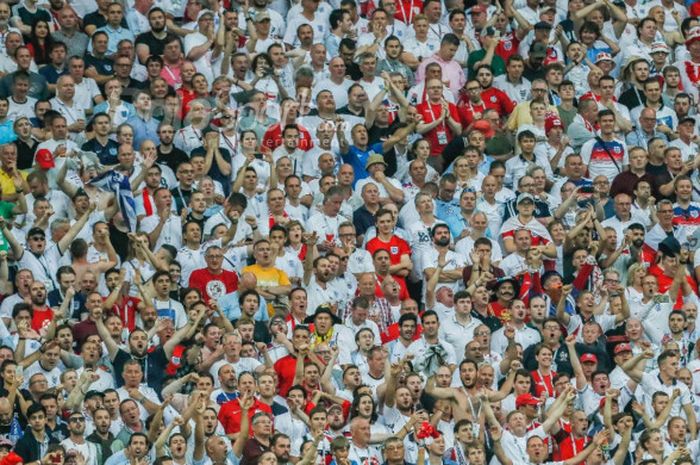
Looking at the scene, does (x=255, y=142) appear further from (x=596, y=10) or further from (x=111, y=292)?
(x=596, y=10)

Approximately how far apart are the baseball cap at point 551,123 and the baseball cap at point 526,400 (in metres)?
4.48

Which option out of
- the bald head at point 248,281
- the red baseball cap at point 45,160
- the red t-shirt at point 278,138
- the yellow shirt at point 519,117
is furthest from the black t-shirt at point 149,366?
the yellow shirt at point 519,117

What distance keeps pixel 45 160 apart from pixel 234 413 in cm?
382

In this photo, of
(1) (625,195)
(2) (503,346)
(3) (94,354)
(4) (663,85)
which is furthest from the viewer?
(4) (663,85)

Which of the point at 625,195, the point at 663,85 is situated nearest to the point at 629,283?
the point at 625,195

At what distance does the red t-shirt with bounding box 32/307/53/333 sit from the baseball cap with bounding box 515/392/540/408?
4.60m

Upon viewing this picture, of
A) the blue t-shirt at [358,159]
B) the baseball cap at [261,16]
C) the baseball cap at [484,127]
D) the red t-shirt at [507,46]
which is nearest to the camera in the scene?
the blue t-shirt at [358,159]

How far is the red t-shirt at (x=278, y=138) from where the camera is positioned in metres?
26.8

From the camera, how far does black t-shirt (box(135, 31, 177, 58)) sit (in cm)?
2755

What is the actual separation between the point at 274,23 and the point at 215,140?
105 inches

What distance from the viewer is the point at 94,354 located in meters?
23.4

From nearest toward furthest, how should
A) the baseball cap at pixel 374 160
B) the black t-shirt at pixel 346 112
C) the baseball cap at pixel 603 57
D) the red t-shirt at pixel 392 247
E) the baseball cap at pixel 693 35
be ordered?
the red t-shirt at pixel 392 247 < the baseball cap at pixel 374 160 < the black t-shirt at pixel 346 112 < the baseball cap at pixel 603 57 < the baseball cap at pixel 693 35

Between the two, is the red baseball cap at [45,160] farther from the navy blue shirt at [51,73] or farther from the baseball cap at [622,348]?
the baseball cap at [622,348]

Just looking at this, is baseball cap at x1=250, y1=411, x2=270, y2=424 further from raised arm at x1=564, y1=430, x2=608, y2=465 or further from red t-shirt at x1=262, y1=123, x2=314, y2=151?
red t-shirt at x1=262, y1=123, x2=314, y2=151
